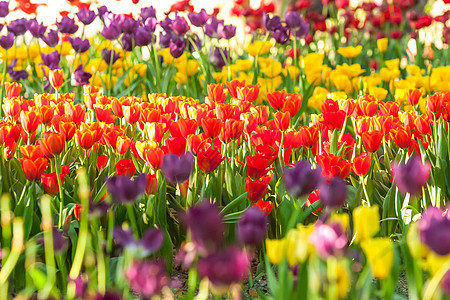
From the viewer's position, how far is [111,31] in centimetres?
404

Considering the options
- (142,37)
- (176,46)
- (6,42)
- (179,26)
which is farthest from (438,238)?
(6,42)

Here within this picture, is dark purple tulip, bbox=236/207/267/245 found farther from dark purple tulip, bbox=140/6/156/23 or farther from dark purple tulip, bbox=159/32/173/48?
dark purple tulip, bbox=140/6/156/23

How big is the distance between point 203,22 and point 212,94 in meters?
1.69

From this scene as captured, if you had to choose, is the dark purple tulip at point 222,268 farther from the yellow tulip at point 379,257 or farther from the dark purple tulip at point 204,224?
the yellow tulip at point 379,257

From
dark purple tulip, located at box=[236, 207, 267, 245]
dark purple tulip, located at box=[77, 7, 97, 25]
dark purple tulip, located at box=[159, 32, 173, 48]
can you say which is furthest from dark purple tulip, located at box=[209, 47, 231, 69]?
dark purple tulip, located at box=[236, 207, 267, 245]

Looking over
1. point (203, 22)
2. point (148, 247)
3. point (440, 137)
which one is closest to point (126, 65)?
point (203, 22)

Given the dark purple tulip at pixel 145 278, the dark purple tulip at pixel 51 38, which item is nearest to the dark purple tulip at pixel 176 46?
the dark purple tulip at pixel 51 38

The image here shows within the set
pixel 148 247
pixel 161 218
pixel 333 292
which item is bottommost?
pixel 161 218

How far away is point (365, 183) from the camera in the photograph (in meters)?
2.21

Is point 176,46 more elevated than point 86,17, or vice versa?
point 86,17

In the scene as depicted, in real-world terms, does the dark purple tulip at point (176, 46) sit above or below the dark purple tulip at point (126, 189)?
above

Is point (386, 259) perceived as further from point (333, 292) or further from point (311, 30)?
point (311, 30)

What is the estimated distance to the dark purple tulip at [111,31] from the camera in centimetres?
402

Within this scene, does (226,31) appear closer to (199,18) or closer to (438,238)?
(199,18)
